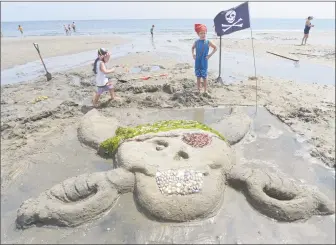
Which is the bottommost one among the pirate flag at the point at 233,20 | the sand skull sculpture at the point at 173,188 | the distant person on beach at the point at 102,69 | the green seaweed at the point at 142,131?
the sand skull sculpture at the point at 173,188

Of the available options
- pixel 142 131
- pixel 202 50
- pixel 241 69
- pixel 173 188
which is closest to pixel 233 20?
pixel 202 50

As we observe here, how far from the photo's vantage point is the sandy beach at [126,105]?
5371 mm

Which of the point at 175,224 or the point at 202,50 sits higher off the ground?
the point at 202,50

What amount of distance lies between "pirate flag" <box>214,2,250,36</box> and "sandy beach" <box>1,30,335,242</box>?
6.17ft

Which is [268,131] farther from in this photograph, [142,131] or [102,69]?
[102,69]

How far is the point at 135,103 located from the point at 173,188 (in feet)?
14.4

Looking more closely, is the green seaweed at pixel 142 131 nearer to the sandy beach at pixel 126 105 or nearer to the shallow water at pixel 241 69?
the sandy beach at pixel 126 105

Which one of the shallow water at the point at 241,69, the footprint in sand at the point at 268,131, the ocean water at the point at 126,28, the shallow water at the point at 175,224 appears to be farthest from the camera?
the ocean water at the point at 126,28

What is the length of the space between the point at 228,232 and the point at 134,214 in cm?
131

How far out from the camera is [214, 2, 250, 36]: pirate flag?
777cm

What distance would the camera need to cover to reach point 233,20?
807 cm

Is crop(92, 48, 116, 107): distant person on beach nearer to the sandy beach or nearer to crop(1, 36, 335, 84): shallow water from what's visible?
the sandy beach

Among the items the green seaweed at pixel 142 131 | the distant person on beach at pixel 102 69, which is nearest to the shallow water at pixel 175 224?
the green seaweed at pixel 142 131

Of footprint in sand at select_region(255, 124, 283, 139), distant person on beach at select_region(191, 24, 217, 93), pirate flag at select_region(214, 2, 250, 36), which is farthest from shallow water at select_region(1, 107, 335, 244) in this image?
pirate flag at select_region(214, 2, 250, 36)
